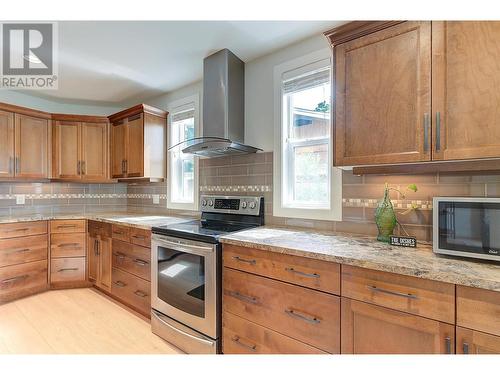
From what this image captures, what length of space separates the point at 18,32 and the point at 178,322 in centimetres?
254

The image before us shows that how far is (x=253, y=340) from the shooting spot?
5.14 feet

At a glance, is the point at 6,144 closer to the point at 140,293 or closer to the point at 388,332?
the point at 140,293

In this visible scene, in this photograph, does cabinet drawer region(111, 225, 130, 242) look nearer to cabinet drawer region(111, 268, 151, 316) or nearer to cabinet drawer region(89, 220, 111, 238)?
cabinet drawer region(89, 220, 111, 238)

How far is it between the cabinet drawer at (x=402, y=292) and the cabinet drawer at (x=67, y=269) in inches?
121

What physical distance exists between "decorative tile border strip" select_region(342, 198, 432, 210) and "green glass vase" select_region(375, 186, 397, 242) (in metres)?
0.10

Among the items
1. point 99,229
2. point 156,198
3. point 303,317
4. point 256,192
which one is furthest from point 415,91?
point 99,229

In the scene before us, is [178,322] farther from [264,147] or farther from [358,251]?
[264,147]

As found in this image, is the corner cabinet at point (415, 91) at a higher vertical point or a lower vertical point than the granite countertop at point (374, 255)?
higher

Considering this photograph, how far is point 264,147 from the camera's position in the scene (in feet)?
7.70

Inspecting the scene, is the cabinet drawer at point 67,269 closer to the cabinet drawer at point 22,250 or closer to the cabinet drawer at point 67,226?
the cabinet drawer at point 22,250

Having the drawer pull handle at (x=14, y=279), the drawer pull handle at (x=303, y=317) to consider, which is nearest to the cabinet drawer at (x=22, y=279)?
the drawer pull handle at (x=14, y=279)

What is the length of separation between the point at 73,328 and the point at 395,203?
2.78 meters

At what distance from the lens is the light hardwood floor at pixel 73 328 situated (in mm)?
1907
